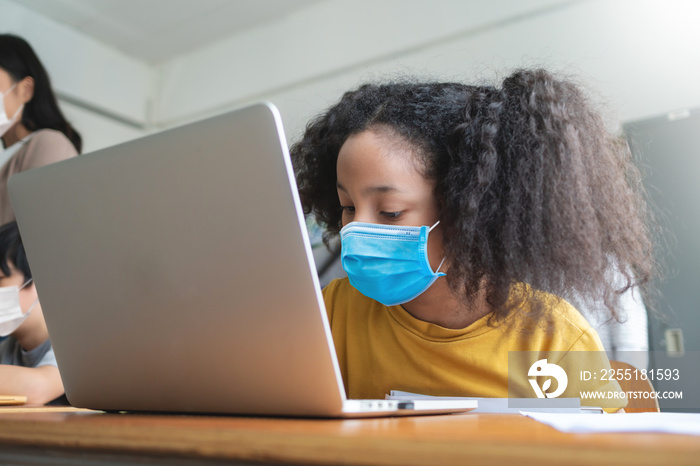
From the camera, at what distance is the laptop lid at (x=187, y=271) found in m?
0.49

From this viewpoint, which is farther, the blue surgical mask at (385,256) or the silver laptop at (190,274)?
the blue surgical mask at (385,256)

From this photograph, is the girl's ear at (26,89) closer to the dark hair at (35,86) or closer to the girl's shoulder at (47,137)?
the dark hair at (35,86)

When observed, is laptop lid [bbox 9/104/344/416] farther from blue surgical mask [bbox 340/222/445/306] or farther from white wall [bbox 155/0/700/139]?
white wall [bbox 155/0/700/139]

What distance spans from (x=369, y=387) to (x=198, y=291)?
59cm

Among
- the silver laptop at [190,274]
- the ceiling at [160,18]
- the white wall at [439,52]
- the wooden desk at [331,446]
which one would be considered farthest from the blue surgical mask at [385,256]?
the ceiling at [160,18]

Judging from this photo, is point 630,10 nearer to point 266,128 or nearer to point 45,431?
point 266,128

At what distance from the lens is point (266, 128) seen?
0.48 metres

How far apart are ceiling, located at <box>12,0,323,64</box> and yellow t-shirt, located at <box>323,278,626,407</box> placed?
7.66 ft

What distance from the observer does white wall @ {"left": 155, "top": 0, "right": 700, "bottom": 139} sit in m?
2.04

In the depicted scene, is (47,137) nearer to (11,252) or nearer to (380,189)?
(11,252)

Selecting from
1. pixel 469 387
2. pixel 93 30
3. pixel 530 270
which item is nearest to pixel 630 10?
pixel 530 270

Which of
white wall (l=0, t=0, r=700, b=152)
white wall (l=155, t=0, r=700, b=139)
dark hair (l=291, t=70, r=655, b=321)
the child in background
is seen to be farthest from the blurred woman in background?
dark hair (l=291, t=70, r=655, b=321)

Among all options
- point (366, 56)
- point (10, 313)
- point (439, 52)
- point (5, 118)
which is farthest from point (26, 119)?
point (439, 52)

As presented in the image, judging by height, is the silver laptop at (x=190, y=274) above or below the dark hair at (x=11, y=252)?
below
